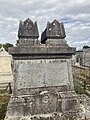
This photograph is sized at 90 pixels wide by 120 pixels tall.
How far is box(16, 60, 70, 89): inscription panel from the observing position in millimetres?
5840

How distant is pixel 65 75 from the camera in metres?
6.12

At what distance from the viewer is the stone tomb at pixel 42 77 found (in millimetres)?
5691

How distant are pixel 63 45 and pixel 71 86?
52.4 inches

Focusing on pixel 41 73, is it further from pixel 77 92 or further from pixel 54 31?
pixel 77 92

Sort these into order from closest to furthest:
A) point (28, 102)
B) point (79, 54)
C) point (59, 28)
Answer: point (28, 102)
point (59, 28)
point (79, 54)

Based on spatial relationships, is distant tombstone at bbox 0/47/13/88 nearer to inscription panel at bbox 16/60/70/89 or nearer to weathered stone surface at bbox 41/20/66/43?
inscription panel at bbox 16/60/70/89

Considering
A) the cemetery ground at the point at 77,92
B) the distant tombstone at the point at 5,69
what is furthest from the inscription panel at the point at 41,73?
the distant tombstone at the point at 5,69

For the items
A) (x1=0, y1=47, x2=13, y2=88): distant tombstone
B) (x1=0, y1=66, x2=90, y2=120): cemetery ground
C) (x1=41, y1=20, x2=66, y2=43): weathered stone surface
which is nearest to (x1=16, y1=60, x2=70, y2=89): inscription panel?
(x1=41, y1=20, x2=66, y2=43): weathered stone surface

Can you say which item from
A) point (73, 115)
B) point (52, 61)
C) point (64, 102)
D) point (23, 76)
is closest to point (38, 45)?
point (52, 61)

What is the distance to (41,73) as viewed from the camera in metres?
5.96

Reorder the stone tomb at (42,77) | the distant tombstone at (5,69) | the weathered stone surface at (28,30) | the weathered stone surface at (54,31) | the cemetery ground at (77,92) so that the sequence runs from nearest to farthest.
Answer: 1. the stone tomb at (42,77)
2. the weathered stone surface at (28,30)
3. the weathered stone surface at (54,31)
4. the cemetery ground at (77,92)
5. the distant tombstone at (5,69)

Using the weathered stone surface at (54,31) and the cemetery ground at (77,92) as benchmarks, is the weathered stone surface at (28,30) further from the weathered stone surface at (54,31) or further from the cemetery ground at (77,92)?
the cemetery ground at (77,92)

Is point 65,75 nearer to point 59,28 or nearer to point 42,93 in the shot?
point 42,93

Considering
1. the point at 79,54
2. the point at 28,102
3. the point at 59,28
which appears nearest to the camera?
the point at 28,102
